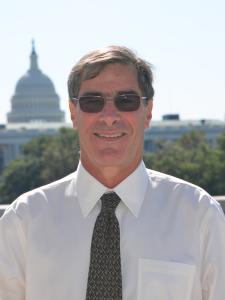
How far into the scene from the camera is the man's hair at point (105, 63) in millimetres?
5098

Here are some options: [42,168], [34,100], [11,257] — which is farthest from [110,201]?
[34,100]

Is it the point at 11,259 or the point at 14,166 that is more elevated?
the point at 11,259

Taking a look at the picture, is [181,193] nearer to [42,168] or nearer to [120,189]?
[120,189]

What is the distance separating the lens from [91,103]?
5148mm

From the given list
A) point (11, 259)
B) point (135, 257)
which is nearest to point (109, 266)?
point (135, 257)

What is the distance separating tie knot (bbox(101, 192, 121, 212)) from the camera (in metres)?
5.13

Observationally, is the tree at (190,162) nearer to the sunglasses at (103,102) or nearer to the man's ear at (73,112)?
the man's ear at (73,112)

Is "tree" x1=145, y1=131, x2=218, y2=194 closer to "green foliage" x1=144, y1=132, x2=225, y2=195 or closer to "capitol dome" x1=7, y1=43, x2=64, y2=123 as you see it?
"green foliage" x1=144, y1=132, x2=225, y2=195

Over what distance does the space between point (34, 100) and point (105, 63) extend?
177m

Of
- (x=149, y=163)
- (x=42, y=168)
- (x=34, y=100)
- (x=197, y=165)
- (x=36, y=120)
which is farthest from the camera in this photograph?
(x=36, y=120)

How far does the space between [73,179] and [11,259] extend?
504 mm

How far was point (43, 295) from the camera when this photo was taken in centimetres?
506

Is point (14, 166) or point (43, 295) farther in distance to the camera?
point (14, 166)

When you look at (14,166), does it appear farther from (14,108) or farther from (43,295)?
(43,295)
